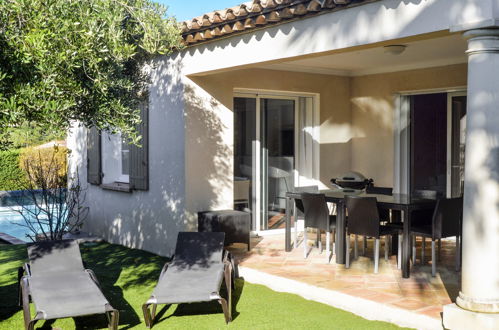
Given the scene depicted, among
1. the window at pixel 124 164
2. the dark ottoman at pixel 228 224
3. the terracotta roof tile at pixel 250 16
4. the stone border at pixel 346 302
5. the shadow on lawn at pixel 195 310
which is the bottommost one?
the shadow on lawn at pixel 195 310

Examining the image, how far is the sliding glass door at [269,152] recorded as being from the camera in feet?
34.8

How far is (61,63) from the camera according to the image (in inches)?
188

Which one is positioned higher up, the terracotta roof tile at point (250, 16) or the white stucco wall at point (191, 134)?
the terracotta roof tile at point (250, 16)

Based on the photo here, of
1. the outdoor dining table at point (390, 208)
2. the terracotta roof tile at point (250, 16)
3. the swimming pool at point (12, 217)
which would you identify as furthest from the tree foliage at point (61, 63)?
the swimming pool at point (12, 217)

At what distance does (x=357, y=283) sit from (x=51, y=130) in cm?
422

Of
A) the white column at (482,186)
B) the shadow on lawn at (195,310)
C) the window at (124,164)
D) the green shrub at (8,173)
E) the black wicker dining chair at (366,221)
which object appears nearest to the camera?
the white column at (482,186)

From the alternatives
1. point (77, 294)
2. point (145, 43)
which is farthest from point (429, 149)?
point (77, 294)

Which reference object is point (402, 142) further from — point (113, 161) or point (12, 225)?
point (12, 225)

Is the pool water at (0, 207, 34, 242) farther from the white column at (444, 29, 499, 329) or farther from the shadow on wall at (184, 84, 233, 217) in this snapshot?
the white column at (444, 29, 499, 329)

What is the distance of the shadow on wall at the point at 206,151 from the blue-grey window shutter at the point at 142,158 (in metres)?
1.09

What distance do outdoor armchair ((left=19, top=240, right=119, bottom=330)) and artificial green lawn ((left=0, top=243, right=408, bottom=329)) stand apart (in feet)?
1.26

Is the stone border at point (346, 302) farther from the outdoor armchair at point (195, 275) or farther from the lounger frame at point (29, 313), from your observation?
the lounger frame at point (29, 313)

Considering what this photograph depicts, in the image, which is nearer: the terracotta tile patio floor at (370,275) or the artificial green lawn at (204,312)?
the artificial green lawn at (204,312)

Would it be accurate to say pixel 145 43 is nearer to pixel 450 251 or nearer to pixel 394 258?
pixel 394 258
